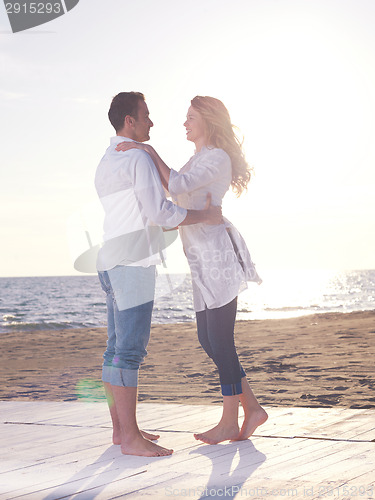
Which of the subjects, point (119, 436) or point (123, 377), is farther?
point (119, 436)

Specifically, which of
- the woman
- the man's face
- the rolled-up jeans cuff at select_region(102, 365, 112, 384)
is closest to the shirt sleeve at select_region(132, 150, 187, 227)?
the woman

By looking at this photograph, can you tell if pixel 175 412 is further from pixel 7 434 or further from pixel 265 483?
pixel 265 483

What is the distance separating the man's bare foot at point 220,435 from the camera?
138 inches

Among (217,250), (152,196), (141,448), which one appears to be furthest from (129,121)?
(141,448)

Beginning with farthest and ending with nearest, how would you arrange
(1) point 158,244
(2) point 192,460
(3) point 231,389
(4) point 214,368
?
(4) point 214,368 → (3) point 231,389 → (1) point 158,244 → (2) point 192,460

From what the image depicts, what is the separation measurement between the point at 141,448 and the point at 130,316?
66 centimetres

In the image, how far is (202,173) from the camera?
346cm

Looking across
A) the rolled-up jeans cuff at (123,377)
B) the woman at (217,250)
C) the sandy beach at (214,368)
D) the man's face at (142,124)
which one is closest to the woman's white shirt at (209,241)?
the woman at (217,250)

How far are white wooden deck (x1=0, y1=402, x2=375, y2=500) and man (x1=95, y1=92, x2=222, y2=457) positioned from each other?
0.27 meters

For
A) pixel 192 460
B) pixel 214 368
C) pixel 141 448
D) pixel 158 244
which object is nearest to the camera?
pixel 192 460

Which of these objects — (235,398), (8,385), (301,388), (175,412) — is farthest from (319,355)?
(235,398)

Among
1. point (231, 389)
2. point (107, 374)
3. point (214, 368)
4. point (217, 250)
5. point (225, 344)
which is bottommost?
point (214, 368)

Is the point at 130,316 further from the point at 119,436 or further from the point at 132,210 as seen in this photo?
the point at 119,436

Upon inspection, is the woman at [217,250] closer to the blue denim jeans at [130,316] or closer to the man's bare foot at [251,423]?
the man's bare foot at [251,423]
